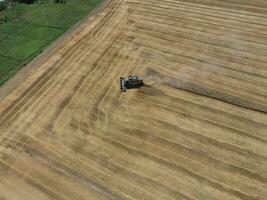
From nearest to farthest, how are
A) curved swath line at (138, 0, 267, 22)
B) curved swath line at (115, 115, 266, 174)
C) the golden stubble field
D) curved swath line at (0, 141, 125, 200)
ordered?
curved swath line at (0, 141, 125, 200)
the golden stubble field
curved swath line at (115, 115, 266, 174)
curved swath line at (138, 0, 267, 22)

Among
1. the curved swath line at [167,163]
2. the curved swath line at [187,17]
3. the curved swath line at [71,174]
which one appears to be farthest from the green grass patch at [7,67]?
the curved swath line at [187,17]

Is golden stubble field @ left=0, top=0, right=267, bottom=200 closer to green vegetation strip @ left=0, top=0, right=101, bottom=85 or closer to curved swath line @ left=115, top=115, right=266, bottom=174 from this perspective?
curved swath line @ left=115, top=115, right=266, bottom=174

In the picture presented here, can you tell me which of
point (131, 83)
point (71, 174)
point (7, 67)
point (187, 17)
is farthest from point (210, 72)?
point (7, 67)

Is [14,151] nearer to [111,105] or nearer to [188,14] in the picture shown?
[111,105]

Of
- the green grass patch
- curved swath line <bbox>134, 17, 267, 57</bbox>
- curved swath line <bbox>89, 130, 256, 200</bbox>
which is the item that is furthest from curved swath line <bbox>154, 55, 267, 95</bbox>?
the green grass patch

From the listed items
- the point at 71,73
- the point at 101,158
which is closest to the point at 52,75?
the point at 71,73

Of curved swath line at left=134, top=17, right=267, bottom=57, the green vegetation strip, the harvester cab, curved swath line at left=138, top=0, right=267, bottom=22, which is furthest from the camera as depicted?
curved swath line at left=138, top=0, right=267, bottom=22

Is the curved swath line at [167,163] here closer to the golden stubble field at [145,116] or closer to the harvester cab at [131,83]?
the golden stubble field at [145,116]
